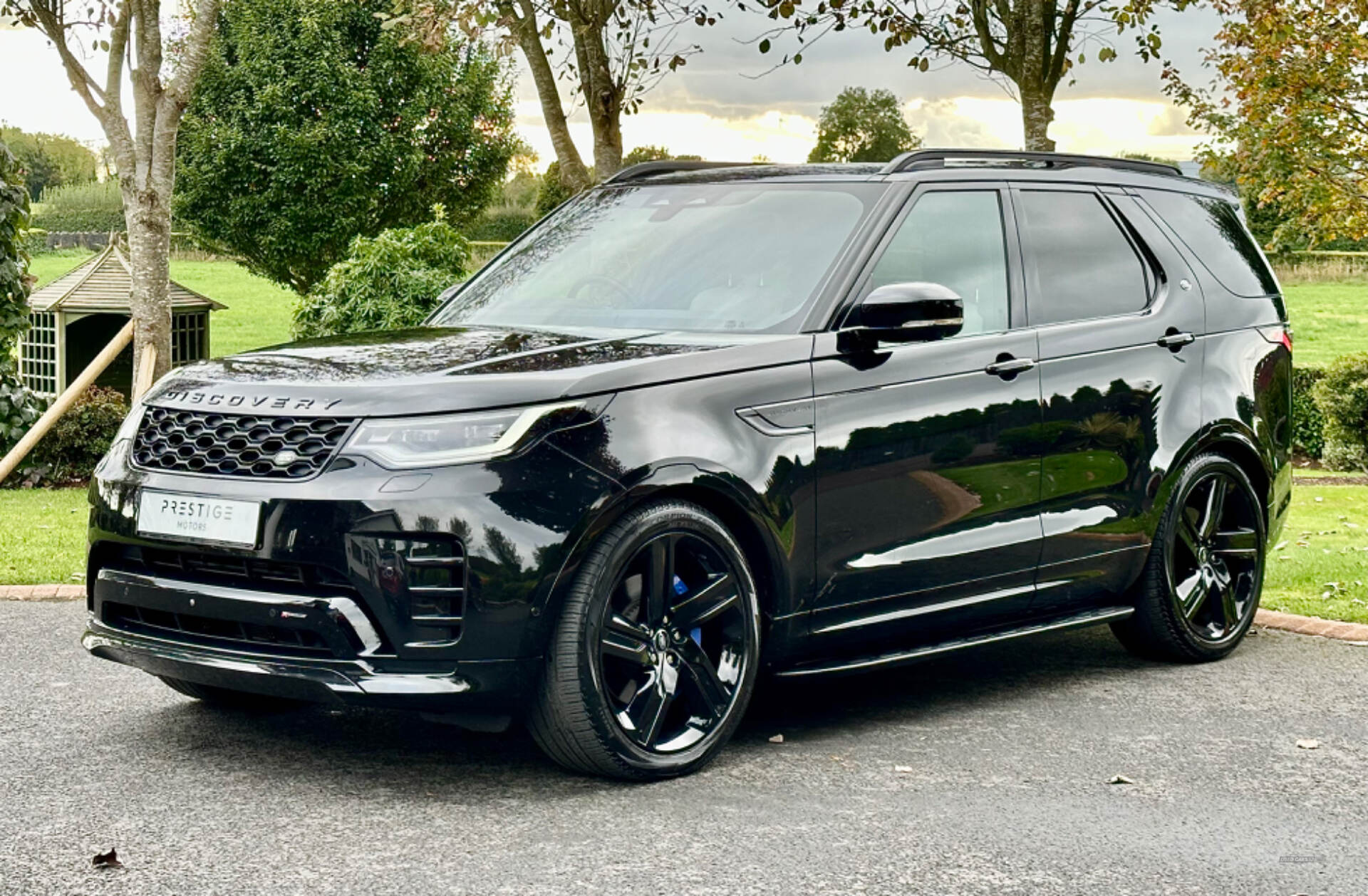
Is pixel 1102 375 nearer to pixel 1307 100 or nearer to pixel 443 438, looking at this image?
pixel 443 438

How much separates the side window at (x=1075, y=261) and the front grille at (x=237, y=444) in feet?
9.46

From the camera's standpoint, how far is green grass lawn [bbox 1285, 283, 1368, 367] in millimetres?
38938

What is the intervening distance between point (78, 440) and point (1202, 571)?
10.7 m

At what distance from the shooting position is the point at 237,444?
5238mm

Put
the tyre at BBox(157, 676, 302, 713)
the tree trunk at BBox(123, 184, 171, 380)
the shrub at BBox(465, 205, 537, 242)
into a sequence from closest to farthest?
the tyre at BBox(157, 676, 302, 713) < the tree trunk at BBox(123, 184, 171, 380) < the shrub at BBox(465, 205, 537, 242)

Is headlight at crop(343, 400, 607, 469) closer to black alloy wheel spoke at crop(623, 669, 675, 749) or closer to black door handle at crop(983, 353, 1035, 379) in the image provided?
black alloy wheel spoke at crop(623, 669, 675, 749)

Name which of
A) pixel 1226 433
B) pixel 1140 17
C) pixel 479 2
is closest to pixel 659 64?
pixel 479 2

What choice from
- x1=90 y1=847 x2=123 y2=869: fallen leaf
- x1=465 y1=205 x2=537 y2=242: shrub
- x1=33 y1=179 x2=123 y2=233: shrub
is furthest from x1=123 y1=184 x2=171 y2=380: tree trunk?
x1=465 y1=205 x2=537 y2=242: shrub

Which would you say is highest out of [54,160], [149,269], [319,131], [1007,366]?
[54,160]

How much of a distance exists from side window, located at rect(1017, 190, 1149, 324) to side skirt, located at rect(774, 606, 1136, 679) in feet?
3.75

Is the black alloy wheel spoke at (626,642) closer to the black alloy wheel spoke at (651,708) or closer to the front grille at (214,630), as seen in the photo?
the black alloy wheel spoke at (651,708)

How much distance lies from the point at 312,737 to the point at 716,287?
6.69 feet

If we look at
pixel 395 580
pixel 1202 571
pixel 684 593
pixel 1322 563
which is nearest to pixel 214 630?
pixel 395 580

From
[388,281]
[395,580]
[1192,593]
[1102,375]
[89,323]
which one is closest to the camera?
[395,580]
